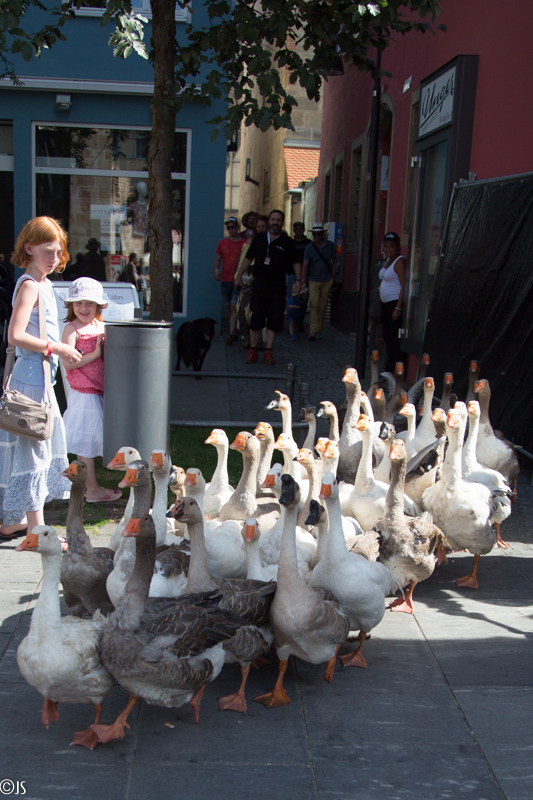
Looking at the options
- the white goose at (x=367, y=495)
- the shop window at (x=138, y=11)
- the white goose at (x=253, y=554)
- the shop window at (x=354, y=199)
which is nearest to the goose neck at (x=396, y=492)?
the white goose at (x=367, y=495)

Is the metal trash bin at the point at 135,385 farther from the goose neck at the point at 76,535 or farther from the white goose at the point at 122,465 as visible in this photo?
the goose neck at the point at 76,535

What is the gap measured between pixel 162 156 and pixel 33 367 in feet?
10.4

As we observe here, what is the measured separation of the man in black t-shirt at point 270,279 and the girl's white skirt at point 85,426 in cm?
668

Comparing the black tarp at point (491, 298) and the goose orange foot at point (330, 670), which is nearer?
the goose orange foot at point (330, 670)

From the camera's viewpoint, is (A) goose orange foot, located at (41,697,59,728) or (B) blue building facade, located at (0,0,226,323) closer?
(A) goose orange foot, located at (41,697,59,728)

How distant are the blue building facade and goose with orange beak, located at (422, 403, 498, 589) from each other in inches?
433

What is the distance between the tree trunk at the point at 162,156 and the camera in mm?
7551

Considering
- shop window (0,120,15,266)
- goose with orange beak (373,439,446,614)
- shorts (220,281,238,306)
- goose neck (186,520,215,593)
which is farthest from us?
shop window (0,120,15,266)

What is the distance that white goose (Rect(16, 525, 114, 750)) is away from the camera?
3609 mm

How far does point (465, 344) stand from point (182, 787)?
7.03m

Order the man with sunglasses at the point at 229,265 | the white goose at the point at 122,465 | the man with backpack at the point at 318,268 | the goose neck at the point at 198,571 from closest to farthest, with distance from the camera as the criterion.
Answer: the goose neck at the point at 198,571 < the white goose at the point at 122,465 < the man with sunglasses at the point at 229,265 < the man with backpack at the point at 318,268

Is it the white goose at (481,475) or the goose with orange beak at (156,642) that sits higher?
the white goose at (481,475)

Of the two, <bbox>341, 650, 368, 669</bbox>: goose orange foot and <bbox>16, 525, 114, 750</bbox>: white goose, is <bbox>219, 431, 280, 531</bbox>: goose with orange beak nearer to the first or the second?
<bbox>341, 650, 368, 669</bbox>: goose orange foot

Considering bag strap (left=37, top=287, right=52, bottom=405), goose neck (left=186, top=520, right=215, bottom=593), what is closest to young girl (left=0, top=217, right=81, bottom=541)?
bag strap (left=37, top=287, right=52, bottom=405)
